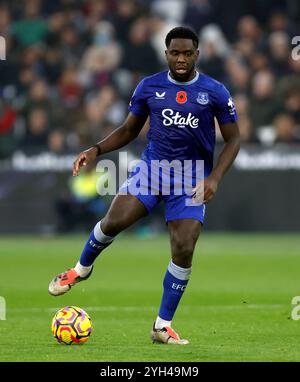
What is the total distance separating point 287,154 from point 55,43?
17.7 feet

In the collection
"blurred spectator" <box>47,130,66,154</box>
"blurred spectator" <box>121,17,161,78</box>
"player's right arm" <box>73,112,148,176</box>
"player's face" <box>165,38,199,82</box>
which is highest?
"player's face" <box>165,38,199,82</box>

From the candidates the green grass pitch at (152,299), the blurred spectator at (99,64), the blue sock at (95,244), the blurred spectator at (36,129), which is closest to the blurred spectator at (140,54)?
the blurred spectator at (99,64)

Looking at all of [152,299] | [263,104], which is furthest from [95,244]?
[263,104]

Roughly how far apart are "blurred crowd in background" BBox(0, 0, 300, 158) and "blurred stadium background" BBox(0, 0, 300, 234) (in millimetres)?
25

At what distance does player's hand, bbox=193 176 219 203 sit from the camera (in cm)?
842

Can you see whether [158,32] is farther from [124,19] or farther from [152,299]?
[152,299]

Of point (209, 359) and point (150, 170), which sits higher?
point (150, 170)

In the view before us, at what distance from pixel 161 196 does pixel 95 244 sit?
65 centimetres

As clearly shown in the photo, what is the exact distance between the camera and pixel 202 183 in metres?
8.50

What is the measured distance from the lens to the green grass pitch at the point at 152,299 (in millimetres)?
8180

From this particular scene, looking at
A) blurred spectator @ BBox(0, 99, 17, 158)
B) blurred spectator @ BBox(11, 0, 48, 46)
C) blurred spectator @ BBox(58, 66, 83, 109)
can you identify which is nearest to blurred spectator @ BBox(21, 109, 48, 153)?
blurred spectator @ BBox(0, 99, 17, 158)

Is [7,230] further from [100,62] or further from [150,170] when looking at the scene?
[150,170]

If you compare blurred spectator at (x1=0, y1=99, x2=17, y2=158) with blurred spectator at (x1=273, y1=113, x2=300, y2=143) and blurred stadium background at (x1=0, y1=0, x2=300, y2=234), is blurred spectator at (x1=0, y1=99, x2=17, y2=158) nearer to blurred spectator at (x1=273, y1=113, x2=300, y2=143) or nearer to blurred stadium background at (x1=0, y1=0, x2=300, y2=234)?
blurred stadium background at (x1=0, y1=0, x2=300, y2=234)

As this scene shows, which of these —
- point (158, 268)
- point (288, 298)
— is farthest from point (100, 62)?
point (288, 298)
